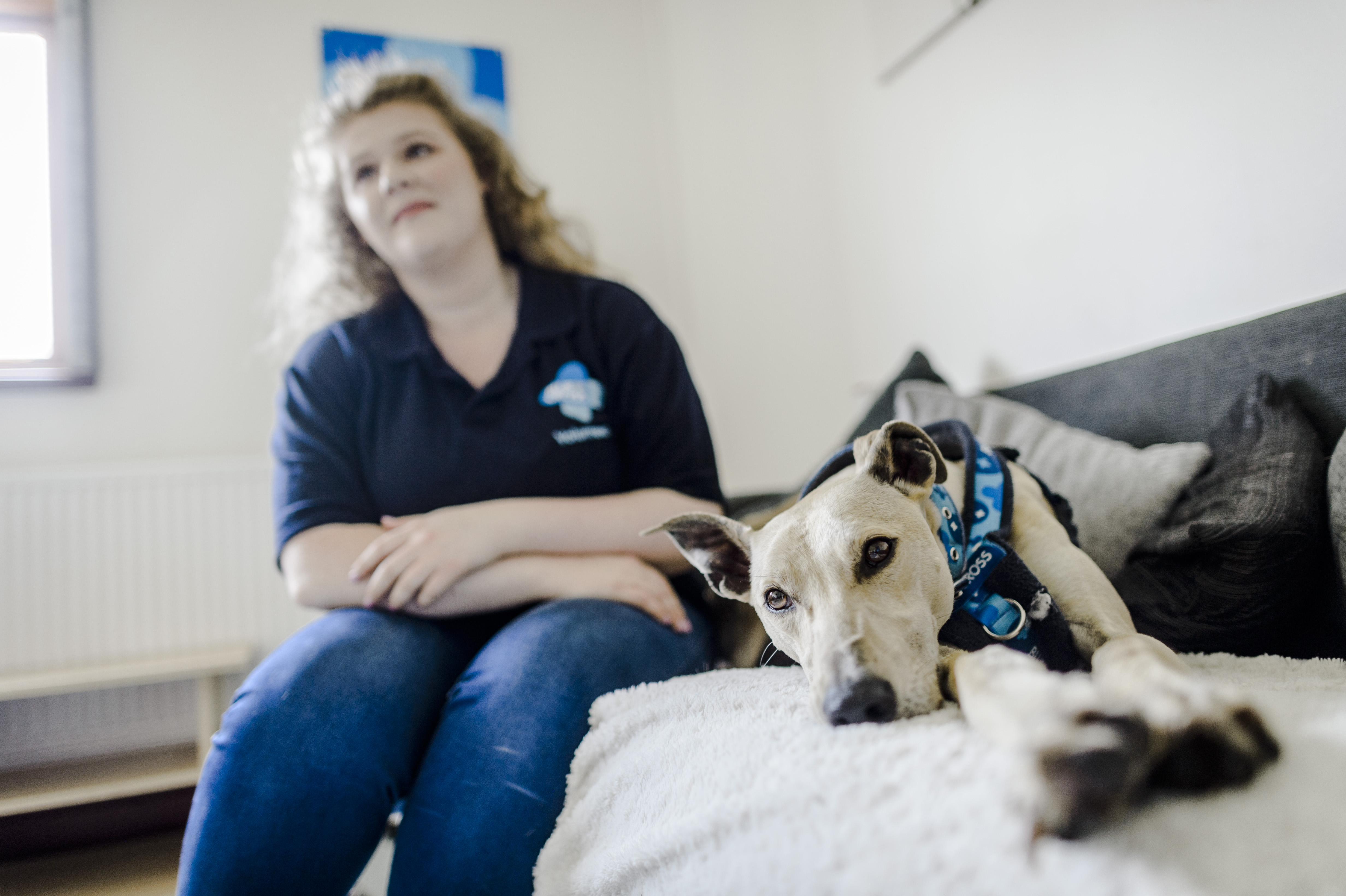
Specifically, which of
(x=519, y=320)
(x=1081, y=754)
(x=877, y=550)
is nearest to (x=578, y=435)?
(x=519, y=320)

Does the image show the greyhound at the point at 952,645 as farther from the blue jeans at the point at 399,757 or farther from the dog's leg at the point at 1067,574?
the blue jeans at the point at 399,757

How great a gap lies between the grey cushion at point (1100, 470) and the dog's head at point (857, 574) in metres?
0.40

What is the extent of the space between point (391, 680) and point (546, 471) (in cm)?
48

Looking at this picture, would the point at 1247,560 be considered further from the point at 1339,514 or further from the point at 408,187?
A: the point at 408,187

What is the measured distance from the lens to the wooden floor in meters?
1.69

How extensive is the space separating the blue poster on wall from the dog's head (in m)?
2.47

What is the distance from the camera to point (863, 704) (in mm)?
712

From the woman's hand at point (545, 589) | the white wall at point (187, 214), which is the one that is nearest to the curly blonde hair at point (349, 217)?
the woman's hand at point (545, 589)

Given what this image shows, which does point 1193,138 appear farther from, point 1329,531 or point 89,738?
point 89,738

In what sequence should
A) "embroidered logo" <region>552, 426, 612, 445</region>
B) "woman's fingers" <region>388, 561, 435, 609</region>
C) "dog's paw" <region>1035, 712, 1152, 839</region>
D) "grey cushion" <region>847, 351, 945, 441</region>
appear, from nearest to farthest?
"dog's paw" <region>1035, 712, 1152, 839</region> < "woman's fingers" <region>388, 561, 435, 609</region> < "embroidered logo" <region>552, 426, 612, 445</region> < "grey cushion" <region>847, 351, 945, 441</region>

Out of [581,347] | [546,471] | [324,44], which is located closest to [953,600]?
[546,471]

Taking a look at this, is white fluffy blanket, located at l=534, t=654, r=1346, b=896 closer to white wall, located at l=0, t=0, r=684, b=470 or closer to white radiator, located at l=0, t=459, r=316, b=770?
white radiator, located at l=0, t=459, r=316, b=770

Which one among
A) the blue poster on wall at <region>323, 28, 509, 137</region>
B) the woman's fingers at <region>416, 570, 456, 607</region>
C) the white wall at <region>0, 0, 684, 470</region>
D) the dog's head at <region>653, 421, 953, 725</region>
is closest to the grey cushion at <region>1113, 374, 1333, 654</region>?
the dog's head at <region>653, 421, 953, 725</region>

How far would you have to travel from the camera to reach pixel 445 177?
57.7 inches
